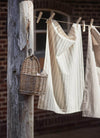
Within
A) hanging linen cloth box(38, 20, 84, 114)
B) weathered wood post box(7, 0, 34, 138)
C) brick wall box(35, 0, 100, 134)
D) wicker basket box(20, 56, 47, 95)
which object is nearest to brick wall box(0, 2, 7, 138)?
brick wall box(35, 0, 100, 134)

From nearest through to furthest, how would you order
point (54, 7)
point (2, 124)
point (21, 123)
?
1. point (21, 123)
2. point (2, 124)
3. point (54, 7)

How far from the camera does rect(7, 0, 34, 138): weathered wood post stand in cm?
421

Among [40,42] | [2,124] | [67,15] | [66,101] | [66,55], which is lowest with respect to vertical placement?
[2,124]

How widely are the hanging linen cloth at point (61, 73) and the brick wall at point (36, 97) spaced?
3.11 meters

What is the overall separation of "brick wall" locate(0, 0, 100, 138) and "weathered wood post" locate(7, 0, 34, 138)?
10.9 feet

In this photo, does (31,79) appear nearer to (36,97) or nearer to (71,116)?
(36,97)

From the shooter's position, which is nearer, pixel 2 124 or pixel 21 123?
pixel 21 123

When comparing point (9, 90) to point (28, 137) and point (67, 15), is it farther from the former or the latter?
point (67, 15)

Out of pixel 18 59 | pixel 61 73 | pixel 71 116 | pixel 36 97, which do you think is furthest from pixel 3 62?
pixel 18 59

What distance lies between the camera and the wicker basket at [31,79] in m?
4.00

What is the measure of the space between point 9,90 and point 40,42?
13.1 ft

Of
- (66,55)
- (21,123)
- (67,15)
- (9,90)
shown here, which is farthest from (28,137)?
(67,15)

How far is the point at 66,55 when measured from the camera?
467 centimetres

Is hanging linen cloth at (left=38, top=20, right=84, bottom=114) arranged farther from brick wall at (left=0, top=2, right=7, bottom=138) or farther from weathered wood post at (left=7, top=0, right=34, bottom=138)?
brick wall at (left=0, top=2, right=7, bottom=138)
